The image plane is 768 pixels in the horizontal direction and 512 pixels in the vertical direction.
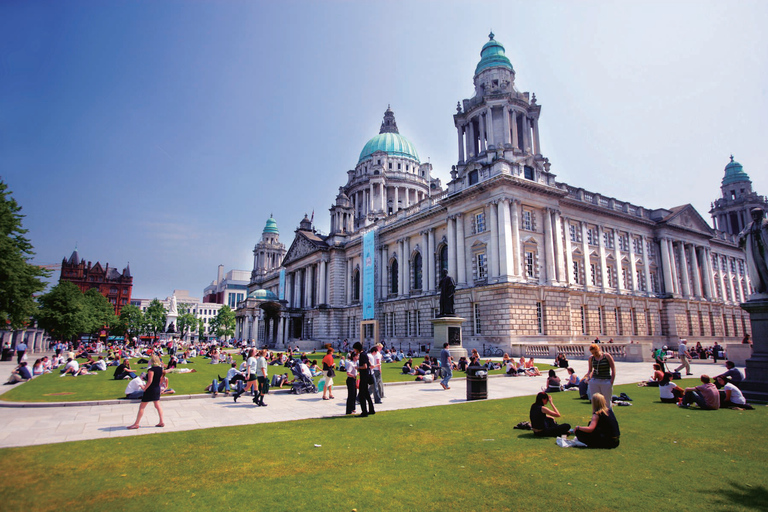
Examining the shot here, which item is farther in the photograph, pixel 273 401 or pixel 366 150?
pixel 366 150

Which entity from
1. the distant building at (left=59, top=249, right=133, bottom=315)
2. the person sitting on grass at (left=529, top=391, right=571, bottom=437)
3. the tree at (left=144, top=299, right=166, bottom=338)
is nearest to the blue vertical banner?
the person sitting on grass at (left=529, top=391, right=571, bottom=437)

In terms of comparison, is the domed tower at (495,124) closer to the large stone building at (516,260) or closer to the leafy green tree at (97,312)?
the large stone building at (516,260)

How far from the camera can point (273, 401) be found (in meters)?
15.1

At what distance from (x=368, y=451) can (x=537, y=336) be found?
30.7 m

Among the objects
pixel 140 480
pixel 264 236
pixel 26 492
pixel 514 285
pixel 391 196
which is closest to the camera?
pixel 26 492

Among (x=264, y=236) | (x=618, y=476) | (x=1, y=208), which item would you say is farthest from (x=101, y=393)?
(x=264, y=236)

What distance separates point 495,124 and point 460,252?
14.4 m

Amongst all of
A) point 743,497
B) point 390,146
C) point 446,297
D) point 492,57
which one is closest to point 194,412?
point 743,497

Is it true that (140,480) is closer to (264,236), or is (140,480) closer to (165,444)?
(165,444)

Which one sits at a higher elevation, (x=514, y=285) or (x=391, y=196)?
(x=391, y=196)

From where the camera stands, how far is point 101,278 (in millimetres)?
117875

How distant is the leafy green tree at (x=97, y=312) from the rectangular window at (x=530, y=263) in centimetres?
6016

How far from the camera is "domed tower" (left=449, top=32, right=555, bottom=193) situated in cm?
4059

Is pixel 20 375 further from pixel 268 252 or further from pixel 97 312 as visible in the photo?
pixel 268 252
